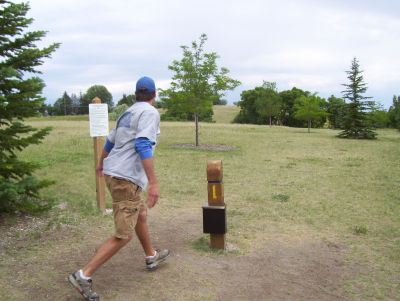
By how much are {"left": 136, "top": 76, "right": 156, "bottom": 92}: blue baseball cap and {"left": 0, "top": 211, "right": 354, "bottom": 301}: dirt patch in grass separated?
179cm

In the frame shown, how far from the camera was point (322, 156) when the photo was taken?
14555 millimetres

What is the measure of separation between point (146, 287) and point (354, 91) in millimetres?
23516

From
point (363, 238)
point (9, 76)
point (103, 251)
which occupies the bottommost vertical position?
point (363, 238)

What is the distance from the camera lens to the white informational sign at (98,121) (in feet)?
20.7

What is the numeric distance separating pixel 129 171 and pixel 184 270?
4.22 ft

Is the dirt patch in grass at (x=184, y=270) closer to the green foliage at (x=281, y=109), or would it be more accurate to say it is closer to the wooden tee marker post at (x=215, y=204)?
the wooden tee marker post at (x=215, y=204)

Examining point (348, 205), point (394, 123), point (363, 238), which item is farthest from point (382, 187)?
point (394, 123)

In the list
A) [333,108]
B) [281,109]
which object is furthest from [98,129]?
[281,109]

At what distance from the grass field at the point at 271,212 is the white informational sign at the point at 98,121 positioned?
1.23 metres

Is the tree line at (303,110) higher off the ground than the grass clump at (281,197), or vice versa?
the tree line at (303,110)

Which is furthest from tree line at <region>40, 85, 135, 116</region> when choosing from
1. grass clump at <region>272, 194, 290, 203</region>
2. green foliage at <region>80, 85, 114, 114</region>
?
grass clump at <region>272, 194, 290, 203</region>

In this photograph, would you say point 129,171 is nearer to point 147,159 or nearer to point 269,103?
point 147,159

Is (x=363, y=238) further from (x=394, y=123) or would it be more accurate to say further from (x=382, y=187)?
(x=394, y=123)

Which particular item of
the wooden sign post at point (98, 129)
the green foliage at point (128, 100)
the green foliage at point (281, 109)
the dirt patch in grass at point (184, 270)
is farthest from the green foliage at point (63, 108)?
the dirt patch in grass at point (184, 270)
